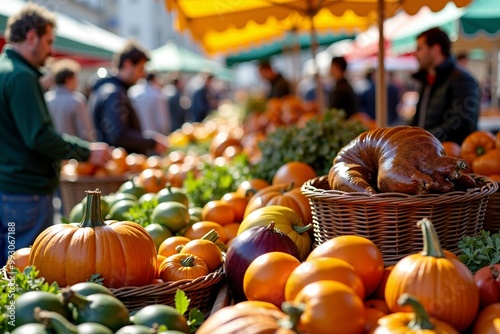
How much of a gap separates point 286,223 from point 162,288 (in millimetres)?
675

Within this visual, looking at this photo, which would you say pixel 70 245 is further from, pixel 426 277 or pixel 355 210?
pixel 426 277

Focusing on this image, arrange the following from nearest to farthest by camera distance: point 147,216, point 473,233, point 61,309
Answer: point 61,309 → point 473,233 → point 147,216

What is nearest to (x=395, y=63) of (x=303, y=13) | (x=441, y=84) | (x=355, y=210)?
(x=303, y=13)

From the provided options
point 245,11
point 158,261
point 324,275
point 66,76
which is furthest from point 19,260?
point 66,76

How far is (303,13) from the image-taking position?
609 centimetres

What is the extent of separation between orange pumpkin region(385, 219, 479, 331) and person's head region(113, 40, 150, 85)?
4558 mm

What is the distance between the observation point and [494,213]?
275cm

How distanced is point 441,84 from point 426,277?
10.6ft

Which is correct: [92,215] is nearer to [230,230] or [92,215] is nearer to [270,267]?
[270,267]

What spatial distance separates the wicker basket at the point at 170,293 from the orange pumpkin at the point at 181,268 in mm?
44

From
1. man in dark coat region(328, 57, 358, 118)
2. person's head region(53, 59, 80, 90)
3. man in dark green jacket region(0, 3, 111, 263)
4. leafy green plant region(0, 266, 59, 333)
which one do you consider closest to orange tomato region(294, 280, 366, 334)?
leafy green plant region(0, 266, 59, 333)

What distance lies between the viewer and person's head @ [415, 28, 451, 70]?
183 inches

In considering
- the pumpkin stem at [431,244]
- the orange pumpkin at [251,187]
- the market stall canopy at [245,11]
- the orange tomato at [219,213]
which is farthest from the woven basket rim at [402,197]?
the market stall canopy at [245,11]

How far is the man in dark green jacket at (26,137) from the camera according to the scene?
12.2 feet
